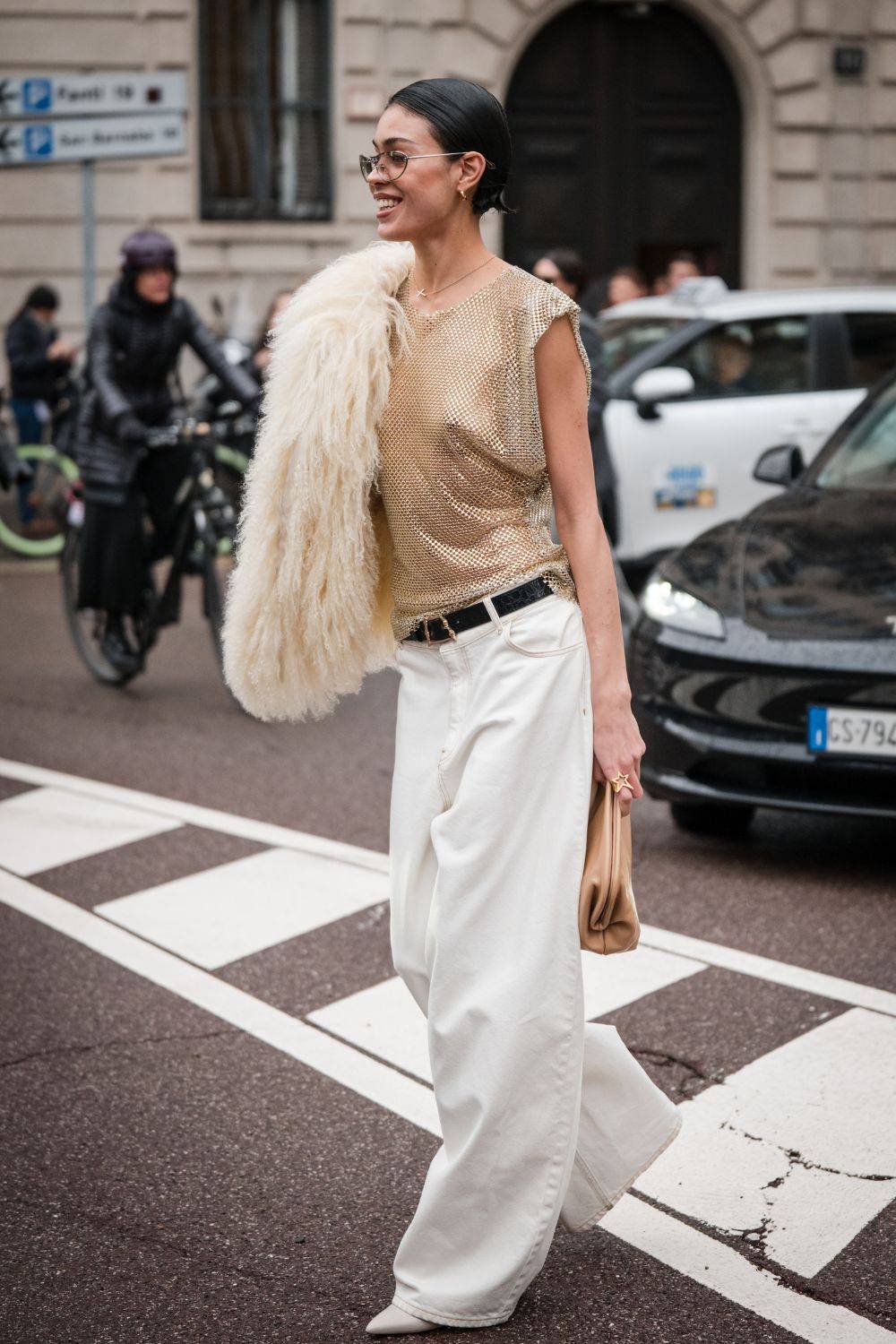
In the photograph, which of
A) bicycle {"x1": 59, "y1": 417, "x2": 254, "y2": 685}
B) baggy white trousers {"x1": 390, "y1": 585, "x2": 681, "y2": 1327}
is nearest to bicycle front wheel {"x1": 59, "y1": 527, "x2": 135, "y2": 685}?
bicycle {"x1": 59, "y1": 417, "x2": 254, "y2": 685}

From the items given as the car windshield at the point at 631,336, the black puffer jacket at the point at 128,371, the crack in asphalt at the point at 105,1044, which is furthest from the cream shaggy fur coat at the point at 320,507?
the car windshield at the point at 631,336

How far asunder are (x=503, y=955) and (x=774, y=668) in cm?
265

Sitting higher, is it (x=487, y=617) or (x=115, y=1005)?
(x=487, y=617)

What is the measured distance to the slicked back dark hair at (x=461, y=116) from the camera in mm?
2893

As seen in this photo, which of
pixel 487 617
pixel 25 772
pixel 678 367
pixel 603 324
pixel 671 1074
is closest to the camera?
pixel 487 617

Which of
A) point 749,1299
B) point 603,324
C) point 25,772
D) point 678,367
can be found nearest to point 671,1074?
point 749,1299

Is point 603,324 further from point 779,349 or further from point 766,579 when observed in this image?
point 766,579

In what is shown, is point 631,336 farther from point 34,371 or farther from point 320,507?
point 320,507

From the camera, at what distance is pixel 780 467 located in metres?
6.70

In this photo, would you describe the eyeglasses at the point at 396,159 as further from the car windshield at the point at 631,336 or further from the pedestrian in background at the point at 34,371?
the pedestrian in background at the point at 34,371

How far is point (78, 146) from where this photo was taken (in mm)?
14281

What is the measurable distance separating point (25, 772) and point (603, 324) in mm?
5445

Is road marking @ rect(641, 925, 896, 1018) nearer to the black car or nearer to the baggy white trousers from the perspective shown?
the black car

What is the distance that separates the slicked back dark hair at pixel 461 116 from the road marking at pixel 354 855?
237cm
